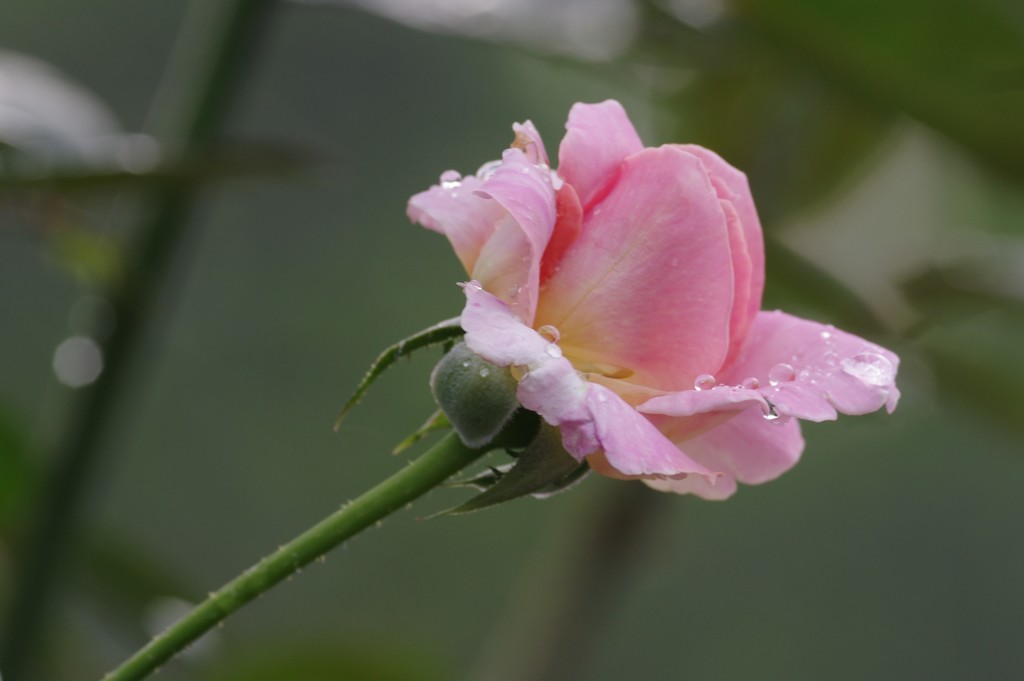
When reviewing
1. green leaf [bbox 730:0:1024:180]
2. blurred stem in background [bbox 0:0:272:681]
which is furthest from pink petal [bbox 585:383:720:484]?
green leaf [bbox 730:0:1024:180]

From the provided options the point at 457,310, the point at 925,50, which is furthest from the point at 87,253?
the point at 457,310

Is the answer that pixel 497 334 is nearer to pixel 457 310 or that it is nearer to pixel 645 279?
pixel 645 279

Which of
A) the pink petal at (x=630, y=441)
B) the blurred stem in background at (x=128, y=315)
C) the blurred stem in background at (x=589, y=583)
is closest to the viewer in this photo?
the pink petal at (x=630, y=441)

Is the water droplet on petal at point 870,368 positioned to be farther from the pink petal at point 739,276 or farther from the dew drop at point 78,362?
the dew drop at point 78,362

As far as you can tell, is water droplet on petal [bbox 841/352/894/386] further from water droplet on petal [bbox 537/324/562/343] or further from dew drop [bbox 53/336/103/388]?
dew drop [bbox 53/336/103/388]

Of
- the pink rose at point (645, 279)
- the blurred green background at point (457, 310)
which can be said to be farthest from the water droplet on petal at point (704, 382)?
the blurred green background at point (457, 310)

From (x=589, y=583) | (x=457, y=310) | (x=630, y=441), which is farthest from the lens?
(x=457, y=310)

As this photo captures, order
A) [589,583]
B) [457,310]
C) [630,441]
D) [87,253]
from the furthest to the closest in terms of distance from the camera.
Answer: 1. [457,310]
2. [589,583]
3. [87,253]
4. [630,441]
